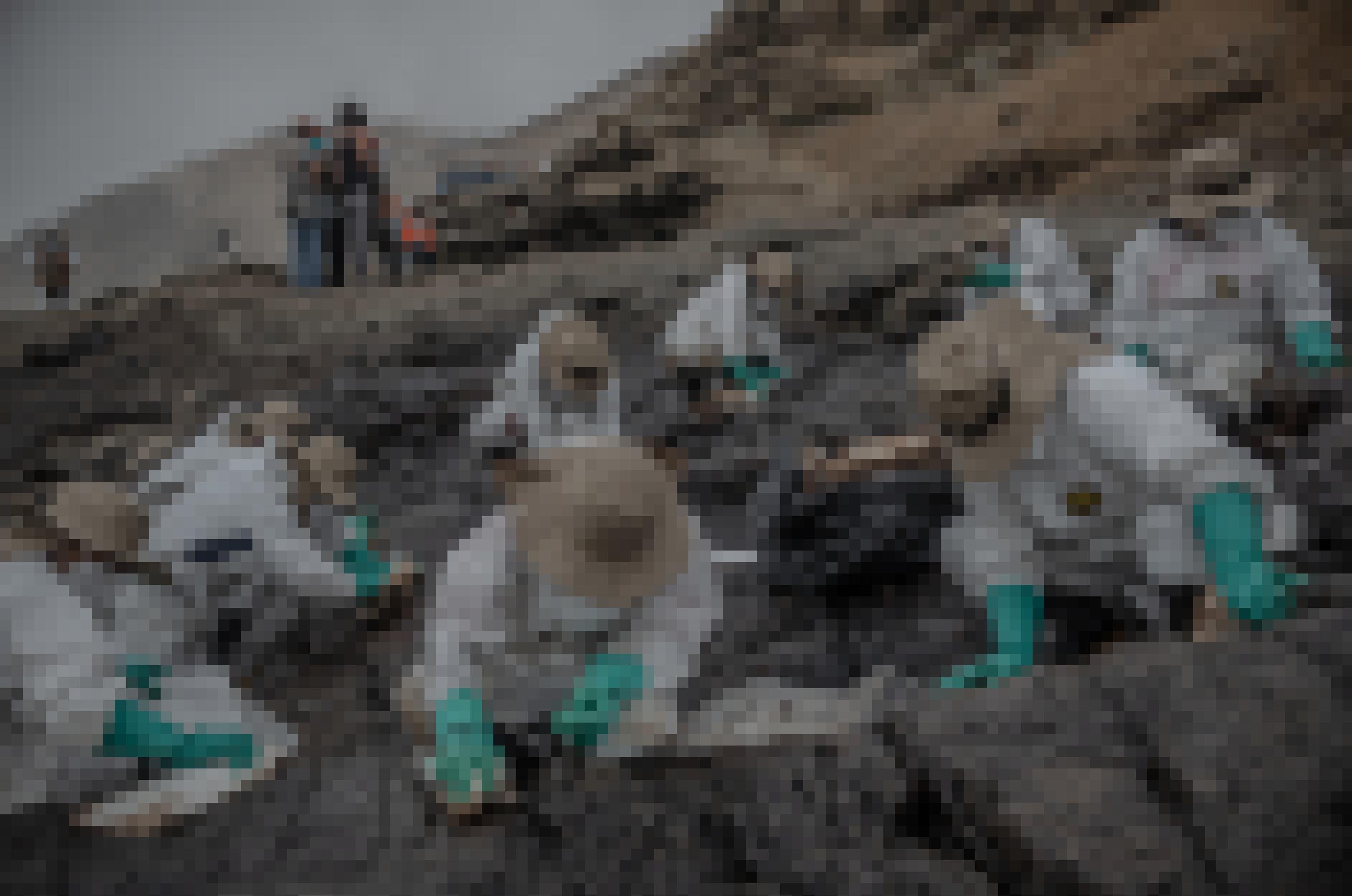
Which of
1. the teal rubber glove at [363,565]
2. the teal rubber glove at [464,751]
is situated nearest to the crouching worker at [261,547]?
the teal rubber glove at [363,565]

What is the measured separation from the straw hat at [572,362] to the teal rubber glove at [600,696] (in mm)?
1666

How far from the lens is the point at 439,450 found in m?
4.33

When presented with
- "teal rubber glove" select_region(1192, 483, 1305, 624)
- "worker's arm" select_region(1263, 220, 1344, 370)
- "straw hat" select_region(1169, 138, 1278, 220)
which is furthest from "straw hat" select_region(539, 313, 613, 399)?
"worker's arm" select_region(1263, 220, 1344, 370)

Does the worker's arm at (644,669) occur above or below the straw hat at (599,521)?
below

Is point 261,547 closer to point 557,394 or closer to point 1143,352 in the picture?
point 557,394

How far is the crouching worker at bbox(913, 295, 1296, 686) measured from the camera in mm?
1637

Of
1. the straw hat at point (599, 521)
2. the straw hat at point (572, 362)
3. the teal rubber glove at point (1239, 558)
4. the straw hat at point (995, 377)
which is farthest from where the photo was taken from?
Result: the straw hat at point (572, 362)

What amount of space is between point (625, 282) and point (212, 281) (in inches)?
169

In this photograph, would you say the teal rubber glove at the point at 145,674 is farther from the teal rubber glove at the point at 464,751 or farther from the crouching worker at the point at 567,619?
the teal rubber glove at the point at 464,751

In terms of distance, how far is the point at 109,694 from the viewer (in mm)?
1896

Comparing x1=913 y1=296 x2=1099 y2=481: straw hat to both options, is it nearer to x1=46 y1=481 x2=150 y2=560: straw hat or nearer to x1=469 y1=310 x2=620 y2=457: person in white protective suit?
x1=469 y1=310 x2=620 y2=457: person in white protective suit

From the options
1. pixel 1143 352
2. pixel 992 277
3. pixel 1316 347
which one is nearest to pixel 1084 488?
pixel 1143 352

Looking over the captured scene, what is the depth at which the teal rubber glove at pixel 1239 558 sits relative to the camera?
1.57 meters

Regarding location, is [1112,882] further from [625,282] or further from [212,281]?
[212,281]
